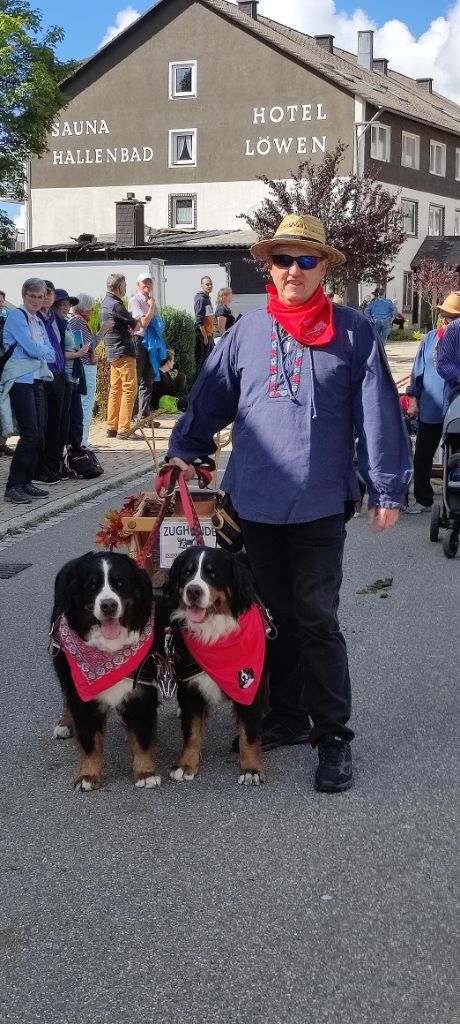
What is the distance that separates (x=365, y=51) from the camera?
6141 cm

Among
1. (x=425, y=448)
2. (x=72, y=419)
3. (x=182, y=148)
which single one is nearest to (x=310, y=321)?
(x=425, y=448)

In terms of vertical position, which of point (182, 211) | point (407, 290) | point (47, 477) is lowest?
point (47, 477)

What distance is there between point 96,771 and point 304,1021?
1.75 m

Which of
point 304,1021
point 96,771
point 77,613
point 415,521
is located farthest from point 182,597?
point 415,521

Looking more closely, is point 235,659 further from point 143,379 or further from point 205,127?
point 205,127

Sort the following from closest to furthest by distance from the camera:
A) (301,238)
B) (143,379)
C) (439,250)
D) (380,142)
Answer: (301,238)
(143,379)
(380,142)
(439,250)

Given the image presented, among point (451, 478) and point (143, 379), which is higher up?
point (143, 379)

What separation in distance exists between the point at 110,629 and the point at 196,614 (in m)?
0.32

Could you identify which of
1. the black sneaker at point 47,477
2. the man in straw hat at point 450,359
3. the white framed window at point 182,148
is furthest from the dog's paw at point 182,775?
the white framed window at point 182,148

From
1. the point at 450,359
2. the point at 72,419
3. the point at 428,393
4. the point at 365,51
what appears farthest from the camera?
the point at 365,51

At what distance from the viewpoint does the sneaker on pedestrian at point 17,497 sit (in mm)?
11070

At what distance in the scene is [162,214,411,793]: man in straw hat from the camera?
4.29m

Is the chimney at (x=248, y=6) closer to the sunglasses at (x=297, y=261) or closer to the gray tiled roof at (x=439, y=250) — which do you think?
the gray tiled roof at (x=439, y=250)

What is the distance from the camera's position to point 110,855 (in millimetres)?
3949
